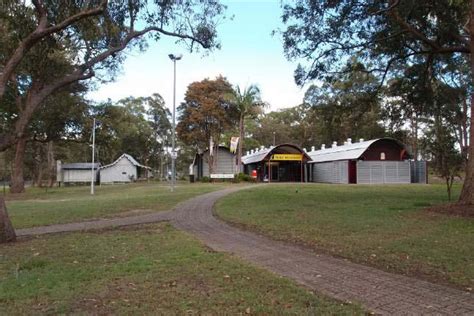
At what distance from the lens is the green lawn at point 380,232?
709 cm

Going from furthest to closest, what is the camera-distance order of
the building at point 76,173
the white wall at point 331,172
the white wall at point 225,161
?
the building at point 76,173 → the white wall at point 225,161 → the white wall at point 331,172

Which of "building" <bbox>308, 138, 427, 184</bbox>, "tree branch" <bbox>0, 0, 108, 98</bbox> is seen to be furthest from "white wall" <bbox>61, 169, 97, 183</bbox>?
"tree branch" <bbox>0, 0, 108, 98</bbox>

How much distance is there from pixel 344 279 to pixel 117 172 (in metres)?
59.2

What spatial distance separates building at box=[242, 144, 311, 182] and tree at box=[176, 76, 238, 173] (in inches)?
204

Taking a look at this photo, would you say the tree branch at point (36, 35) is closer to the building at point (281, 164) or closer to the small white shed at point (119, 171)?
the building at point (281, 164)

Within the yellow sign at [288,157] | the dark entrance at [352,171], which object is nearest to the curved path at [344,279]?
the dark entrance at [352,171]

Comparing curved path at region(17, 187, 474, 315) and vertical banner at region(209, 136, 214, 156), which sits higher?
vertical banner at region(209, 136, 214, 156)

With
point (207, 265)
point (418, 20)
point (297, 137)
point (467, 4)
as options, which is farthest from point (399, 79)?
point (297, 137)

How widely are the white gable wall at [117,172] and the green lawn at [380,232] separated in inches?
1911

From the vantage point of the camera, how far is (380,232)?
10102mm

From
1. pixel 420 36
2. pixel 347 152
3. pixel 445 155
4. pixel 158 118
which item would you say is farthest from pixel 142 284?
pixel 158 118

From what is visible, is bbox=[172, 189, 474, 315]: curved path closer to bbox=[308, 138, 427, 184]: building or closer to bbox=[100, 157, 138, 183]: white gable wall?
bbox=[308, 138, 427, 184]: building

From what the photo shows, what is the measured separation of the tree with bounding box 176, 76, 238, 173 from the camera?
46.4 m

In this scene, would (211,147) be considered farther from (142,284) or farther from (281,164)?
(142,284)
